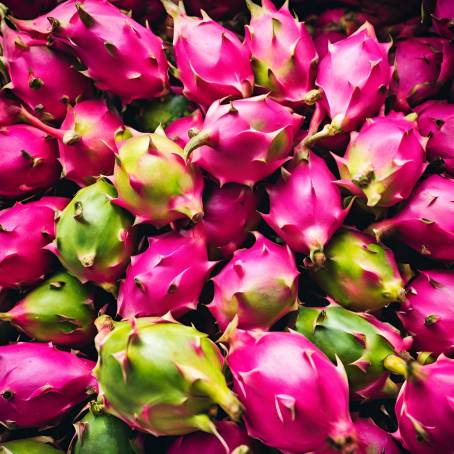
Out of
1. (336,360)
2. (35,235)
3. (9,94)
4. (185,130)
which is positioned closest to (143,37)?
(185,130)

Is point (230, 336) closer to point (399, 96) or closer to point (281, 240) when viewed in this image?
point (281, 240)

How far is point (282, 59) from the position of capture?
40.6 inches

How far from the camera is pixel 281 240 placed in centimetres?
107

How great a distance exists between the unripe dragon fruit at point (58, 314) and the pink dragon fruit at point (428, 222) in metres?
0.56

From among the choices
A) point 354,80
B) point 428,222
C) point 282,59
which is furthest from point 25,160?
point 428,222

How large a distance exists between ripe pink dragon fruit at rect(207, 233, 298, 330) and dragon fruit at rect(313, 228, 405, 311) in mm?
81

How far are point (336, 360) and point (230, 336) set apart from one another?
0.18 metres

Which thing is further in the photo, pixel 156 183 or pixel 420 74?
pixel 420 74

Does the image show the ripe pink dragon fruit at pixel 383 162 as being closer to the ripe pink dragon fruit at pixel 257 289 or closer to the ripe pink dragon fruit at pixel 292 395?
the ripe pink dragon fruit at pixel 257 289

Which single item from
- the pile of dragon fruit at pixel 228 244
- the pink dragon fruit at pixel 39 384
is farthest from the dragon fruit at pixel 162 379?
the pink dragon fruit at pixel 39 384

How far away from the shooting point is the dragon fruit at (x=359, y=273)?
94 cm

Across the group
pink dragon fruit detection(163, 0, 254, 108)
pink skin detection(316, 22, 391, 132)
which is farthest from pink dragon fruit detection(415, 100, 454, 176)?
pink dragon fruit detection(163, 0, 254, 108)

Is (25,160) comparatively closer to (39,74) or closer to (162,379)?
(39,74)

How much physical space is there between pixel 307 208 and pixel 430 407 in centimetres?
37
